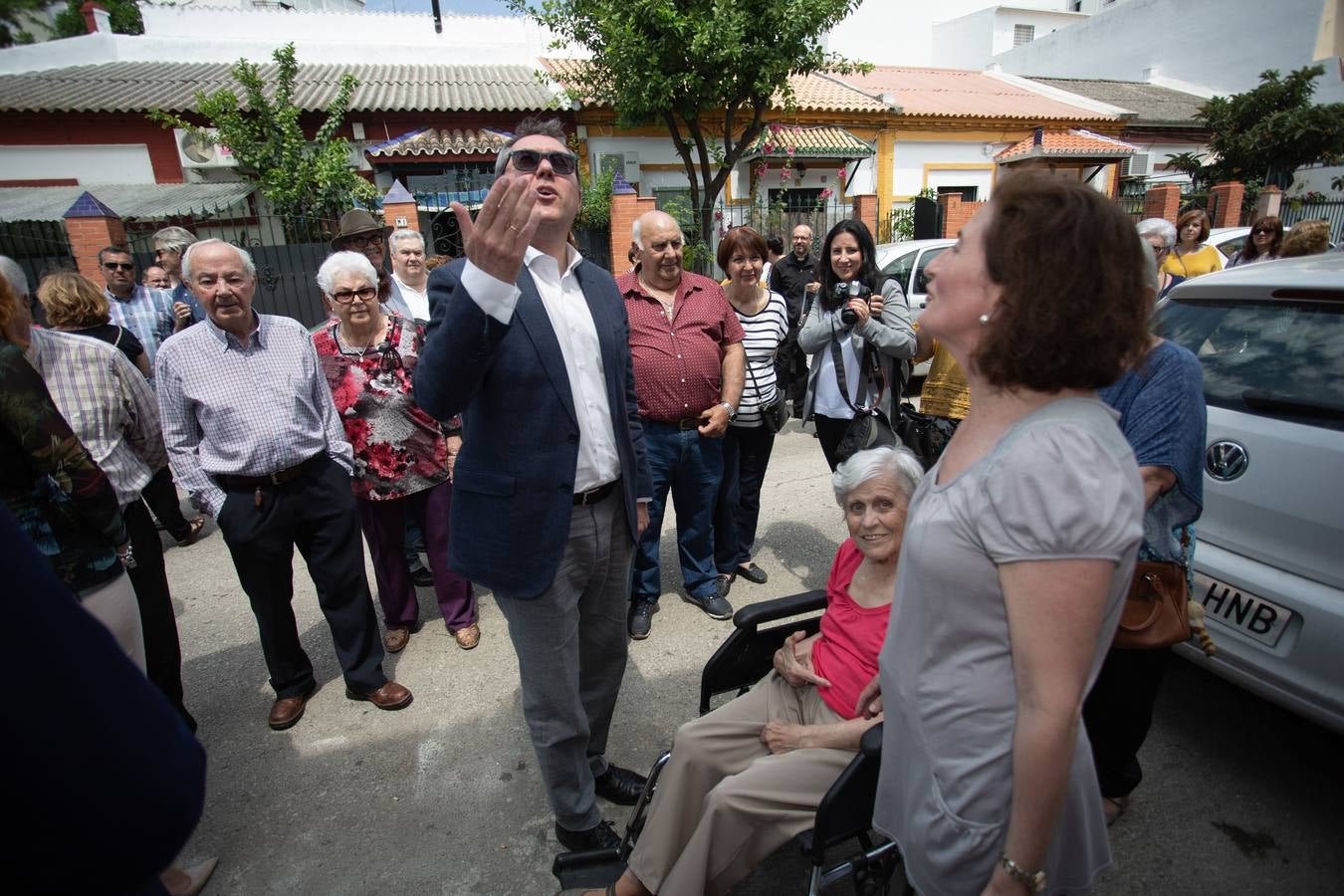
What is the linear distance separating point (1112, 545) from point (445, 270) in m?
1.56

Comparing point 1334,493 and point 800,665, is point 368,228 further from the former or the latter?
point 1334,493

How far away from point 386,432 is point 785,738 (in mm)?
2256

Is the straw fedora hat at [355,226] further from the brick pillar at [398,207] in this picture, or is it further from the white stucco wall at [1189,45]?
the white stucco wall at [1189,45]

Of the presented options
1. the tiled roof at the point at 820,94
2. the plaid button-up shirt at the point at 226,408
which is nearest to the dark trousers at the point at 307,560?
the plaid button-up shirt at the point at 226,408

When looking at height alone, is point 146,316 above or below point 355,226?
below

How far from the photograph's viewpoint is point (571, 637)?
2.03m

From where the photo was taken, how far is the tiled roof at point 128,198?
1136 centimetres

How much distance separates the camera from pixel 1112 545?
1.01 meters

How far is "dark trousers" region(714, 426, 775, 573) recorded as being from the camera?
3.78 metres

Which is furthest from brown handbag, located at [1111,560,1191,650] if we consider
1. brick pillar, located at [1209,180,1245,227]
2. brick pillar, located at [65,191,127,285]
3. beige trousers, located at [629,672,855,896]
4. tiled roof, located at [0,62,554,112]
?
brick pillar, located at [1209,180,1245,227]

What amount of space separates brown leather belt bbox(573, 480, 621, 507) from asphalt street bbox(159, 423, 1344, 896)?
0.70 feet

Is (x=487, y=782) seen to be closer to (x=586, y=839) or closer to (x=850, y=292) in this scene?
(x=586, y=839)

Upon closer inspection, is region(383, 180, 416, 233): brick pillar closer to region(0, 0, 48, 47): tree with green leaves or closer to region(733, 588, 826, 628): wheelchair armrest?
region(733, 588, 826, 628): wheelchair armrest

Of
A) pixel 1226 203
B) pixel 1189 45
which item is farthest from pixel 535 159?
pixel 1189 45
